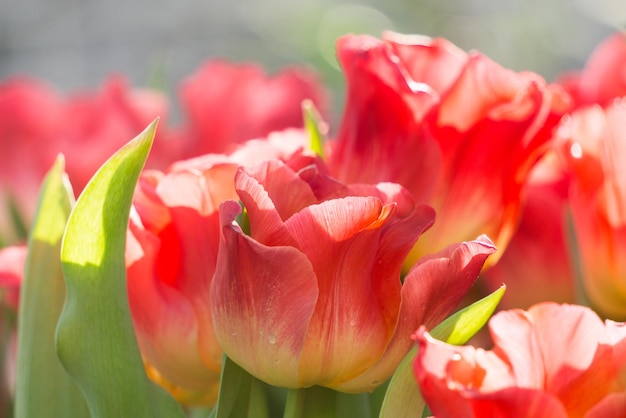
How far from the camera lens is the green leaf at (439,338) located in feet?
0.84

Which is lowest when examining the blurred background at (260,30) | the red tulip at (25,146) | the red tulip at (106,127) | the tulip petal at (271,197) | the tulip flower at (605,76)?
the blurred background at (260,30)

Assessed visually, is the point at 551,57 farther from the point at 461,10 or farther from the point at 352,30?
the point at 352,30

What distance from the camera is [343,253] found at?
0.86ft

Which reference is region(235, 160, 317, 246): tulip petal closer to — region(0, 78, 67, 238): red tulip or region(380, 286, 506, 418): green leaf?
region(380, 286, 506, 418): green leaf

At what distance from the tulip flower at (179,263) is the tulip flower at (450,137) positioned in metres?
0.03

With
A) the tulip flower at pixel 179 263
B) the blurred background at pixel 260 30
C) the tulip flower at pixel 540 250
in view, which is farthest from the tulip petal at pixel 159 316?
the blurred background at pixel 260 30

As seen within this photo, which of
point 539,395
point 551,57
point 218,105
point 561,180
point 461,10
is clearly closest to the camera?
point 539,395

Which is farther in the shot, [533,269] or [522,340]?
[533,269]

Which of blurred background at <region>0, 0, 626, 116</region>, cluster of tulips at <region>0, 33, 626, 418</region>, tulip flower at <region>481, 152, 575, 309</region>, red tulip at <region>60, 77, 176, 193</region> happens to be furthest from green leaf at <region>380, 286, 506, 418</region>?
blurred background at <region>0, 0, 626, 116</region>

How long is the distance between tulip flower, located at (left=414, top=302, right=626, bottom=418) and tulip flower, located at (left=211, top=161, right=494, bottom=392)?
0.08ft

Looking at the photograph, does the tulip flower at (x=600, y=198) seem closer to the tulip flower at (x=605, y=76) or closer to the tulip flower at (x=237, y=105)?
the tulip flower at (x=605, y=76)

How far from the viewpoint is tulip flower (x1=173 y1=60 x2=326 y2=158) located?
487 millimetres

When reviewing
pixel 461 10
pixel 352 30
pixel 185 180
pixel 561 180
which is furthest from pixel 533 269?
pixel 461 10

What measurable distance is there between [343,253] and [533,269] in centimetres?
13
